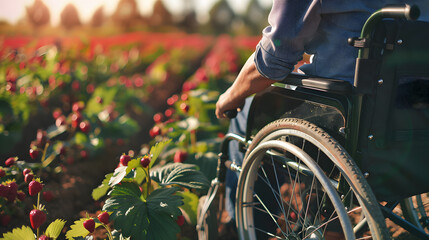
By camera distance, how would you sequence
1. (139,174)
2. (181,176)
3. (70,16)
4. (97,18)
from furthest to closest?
(97,18), (70,16), (181,176), (139,174)

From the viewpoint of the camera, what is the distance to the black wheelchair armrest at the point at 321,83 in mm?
1130

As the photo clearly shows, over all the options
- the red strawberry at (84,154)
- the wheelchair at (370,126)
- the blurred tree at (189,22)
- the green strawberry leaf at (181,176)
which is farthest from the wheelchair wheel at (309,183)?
the blurred tree at (189,22)

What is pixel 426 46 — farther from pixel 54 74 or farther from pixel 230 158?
pixel 54 74

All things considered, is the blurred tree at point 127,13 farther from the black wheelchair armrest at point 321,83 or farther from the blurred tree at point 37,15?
the black wheelchair armrest at point 321,83

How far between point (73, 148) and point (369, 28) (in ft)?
8.33

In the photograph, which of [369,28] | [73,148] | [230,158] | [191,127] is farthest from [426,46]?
[73,148]

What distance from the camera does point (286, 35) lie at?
Answer: 1.25 meters

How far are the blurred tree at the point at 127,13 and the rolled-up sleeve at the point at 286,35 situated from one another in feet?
85.7

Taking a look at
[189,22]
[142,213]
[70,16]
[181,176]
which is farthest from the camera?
[189,22]

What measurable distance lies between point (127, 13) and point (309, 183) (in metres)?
28.1

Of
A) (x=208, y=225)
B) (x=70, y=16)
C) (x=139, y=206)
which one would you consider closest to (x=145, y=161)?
(x=139, y=206)

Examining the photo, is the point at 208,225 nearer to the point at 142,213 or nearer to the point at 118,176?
the point at 142,213

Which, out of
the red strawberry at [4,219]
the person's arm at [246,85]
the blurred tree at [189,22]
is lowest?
the blurred tree at [189,22]

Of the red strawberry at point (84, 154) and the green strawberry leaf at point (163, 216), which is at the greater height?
the green strawberry leaf at point (163, 216)
